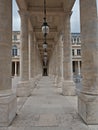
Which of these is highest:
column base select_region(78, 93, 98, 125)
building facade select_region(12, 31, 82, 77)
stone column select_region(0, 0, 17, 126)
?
building facade select_region(12, 31, 82, 77)

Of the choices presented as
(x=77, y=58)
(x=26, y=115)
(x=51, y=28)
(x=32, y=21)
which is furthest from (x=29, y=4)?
(x=77, y=58)

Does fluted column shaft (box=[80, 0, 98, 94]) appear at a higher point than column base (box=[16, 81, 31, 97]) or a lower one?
higher

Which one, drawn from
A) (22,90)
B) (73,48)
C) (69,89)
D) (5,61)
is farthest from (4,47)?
(73,48)

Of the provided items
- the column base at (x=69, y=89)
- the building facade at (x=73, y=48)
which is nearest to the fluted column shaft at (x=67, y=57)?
the column base at (x=69, y=89)

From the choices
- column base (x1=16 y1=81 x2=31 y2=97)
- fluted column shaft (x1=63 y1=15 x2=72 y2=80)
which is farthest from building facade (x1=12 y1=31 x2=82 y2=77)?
column base (x1=16 y1=81 x2=31 y2=97)

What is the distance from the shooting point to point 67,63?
13.1 m

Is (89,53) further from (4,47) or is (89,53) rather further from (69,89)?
(69,89)

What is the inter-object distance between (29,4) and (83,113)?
34.2 ft

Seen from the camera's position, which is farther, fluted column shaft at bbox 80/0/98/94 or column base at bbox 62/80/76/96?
column base at bbox 62/80/76/96

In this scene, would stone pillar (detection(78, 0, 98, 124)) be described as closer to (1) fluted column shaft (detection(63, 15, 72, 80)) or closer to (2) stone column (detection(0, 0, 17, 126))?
(2) stone column (detection(0, 0, 17, 126))

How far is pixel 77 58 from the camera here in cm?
6638

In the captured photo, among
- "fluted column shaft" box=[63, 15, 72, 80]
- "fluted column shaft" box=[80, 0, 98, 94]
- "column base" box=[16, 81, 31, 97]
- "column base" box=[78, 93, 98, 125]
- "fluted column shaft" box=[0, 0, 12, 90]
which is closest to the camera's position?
"column base" box=[78, 93, 98, 125]

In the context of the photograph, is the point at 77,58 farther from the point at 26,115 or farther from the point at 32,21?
the point at 26,115

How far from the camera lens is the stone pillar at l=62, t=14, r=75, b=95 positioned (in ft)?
40.8
